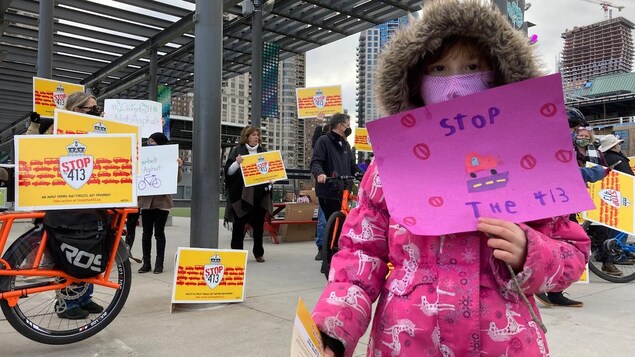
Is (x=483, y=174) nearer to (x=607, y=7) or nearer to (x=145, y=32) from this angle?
(x=145, y=32)

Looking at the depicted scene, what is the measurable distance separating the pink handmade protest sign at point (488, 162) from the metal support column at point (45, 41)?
8.59m

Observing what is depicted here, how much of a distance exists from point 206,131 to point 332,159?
89.6 inches

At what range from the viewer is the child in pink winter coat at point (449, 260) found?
1162mm

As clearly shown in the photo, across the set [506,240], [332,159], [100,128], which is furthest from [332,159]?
[506,240]

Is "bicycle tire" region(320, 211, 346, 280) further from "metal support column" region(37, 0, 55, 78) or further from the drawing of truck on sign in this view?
"metal support column" region(37, 0, 55, 78)

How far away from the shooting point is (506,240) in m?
1.11

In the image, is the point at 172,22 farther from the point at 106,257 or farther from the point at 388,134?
the point at 388,134

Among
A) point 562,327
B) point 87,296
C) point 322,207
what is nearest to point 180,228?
point 322,207

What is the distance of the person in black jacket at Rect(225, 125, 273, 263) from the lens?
6.44 meters

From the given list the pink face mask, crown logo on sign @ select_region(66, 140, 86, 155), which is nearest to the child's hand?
the pink face mask

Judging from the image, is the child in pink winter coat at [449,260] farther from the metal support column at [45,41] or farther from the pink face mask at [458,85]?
the metal support column at [45,41]

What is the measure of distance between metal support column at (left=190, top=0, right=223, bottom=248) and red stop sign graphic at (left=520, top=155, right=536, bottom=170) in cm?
353

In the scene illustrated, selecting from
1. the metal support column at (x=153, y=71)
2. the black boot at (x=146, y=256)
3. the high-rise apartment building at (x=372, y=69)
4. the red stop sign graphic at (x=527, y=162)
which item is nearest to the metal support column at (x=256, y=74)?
the metal support column at (x=153, y=71)

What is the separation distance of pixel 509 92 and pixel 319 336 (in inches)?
29.4
